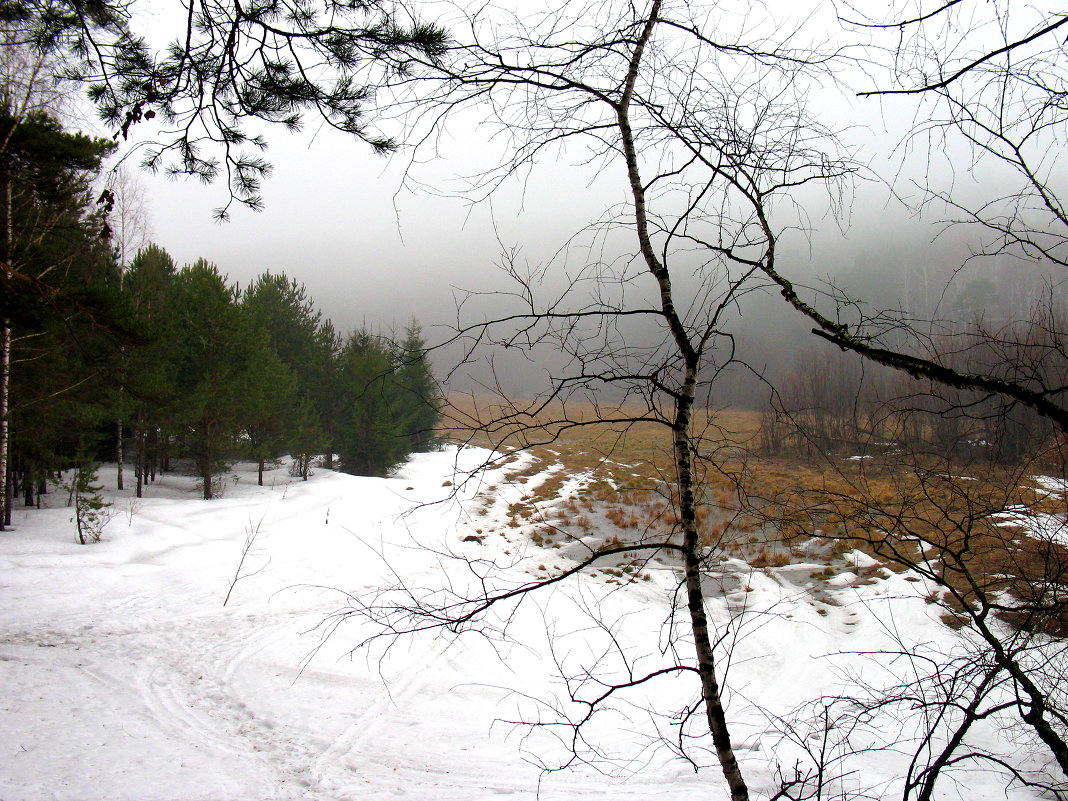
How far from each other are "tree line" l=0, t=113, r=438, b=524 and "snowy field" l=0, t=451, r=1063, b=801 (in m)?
2.74

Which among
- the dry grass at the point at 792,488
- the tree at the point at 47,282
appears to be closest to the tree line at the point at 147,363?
the tree at the point at 47,282

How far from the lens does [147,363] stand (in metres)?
14.6

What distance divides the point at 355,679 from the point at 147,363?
37.9 feet

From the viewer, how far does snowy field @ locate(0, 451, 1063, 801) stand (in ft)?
16.6

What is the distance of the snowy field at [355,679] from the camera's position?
5.06 metres

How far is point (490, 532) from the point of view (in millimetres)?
14461

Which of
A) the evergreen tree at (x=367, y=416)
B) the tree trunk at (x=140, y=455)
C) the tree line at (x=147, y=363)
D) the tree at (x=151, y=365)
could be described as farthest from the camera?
the evergreen tree at (x=367, y=416)

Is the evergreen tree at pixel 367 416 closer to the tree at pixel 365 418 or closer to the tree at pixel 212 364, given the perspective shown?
the tree at pixel 365 418

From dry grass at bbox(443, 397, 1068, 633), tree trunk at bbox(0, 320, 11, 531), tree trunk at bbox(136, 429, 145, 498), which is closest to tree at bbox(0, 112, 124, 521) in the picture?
tree trunk at bbox(0, 320, 11, 531)

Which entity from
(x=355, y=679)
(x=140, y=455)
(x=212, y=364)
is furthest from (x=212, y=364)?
(x=355, y=679)

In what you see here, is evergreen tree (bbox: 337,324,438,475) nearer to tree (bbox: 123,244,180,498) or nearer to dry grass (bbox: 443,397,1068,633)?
tree (bbox: 123,244,180,498)

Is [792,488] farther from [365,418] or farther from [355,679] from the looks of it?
[365,418]

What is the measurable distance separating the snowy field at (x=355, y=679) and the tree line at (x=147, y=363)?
8.98 feet

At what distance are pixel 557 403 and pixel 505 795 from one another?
16.1ft
